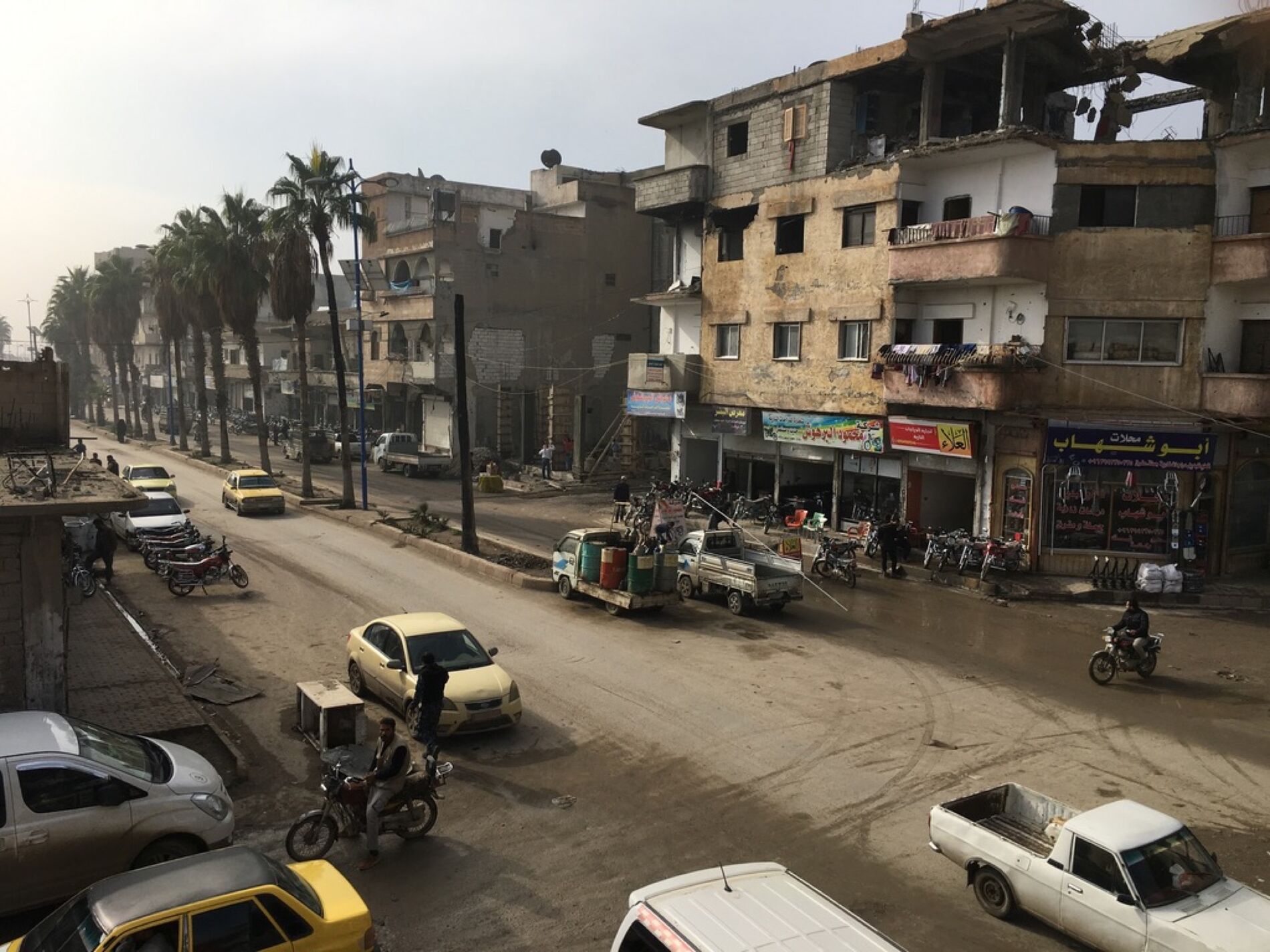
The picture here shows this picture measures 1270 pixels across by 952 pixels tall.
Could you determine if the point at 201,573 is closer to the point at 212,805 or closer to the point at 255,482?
the point at 212,805

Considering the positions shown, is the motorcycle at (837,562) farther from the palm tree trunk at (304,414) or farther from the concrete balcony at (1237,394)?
the palm tree trunk at (304,414)

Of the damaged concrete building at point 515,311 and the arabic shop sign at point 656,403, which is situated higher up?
the damaged concrete building at point 515,311

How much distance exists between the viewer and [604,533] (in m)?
21.1

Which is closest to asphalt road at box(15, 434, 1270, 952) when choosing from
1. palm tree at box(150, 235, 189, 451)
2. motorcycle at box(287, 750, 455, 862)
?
motorcycle at box(287, 750, 455, 862)

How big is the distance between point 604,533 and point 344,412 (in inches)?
704

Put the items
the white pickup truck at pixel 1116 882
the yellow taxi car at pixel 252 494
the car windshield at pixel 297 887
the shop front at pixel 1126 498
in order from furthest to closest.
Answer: the yellow taxi car at pixel 252 494, the shop front at pixel 1126 498, the white pickup truck at pixel 1116 882, the car windshield at pixel 297 887

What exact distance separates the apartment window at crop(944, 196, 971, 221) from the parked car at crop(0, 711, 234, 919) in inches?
939

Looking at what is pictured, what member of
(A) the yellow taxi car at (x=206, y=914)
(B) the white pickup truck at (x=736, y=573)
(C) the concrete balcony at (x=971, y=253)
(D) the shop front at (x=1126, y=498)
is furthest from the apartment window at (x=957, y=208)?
(A) the yellow taxi car at (x=206, y=914)

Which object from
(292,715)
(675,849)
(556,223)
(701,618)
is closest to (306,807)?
(292,715)

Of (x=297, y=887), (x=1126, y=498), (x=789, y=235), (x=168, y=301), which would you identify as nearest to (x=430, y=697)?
(x=297, y=887)

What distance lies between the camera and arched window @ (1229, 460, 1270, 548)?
23.3 meters

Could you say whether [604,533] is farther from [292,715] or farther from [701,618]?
[292,715]

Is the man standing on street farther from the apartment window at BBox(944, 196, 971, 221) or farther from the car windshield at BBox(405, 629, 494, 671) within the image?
the apartment window at BBox(944, 196, 971, 221)

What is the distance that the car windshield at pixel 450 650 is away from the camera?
13430 millimetres
